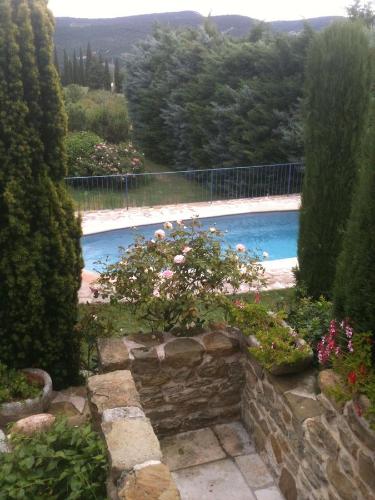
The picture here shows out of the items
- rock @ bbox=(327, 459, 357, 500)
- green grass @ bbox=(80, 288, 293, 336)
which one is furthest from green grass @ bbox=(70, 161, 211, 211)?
rock @ bbox=(327, 459, 357, 500)

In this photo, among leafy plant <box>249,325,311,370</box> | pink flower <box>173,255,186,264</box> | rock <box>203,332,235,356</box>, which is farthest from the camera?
pink flower <box>173,255,186,264</box>

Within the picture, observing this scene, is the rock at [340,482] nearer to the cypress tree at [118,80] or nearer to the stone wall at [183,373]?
the stone wall at [183,373]

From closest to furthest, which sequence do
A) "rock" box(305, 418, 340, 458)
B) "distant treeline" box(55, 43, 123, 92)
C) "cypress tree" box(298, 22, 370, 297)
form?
1. "rock" box(305, 418, 340, 458)
2. "cypress tree" box(298, 22, 370, 297)
3. "distant treeline" box(55, 43, 123, 92)

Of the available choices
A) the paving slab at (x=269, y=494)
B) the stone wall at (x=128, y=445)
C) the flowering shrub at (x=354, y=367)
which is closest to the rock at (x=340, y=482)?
the flowering shrub at (x=354, y=367)

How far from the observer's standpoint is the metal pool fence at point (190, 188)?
1359cm

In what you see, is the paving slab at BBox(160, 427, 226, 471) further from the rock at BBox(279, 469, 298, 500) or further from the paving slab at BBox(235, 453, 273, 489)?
the rock at BBox(279, 469, 298, 500)

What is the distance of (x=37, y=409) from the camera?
4.23 m

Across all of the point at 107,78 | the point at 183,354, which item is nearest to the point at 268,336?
the point at 183,354

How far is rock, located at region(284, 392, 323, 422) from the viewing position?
3041mm

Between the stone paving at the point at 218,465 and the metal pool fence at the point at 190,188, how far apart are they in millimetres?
9672

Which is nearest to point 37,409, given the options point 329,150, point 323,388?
point 323,388

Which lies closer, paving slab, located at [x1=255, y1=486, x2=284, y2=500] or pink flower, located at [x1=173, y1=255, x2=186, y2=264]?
paving slab, located at [x1=255, y1=486, x2=284, y2=500]

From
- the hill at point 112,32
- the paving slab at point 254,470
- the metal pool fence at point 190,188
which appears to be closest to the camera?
the paving slab at point 254,470

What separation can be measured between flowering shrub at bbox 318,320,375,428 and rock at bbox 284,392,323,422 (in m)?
0.56
